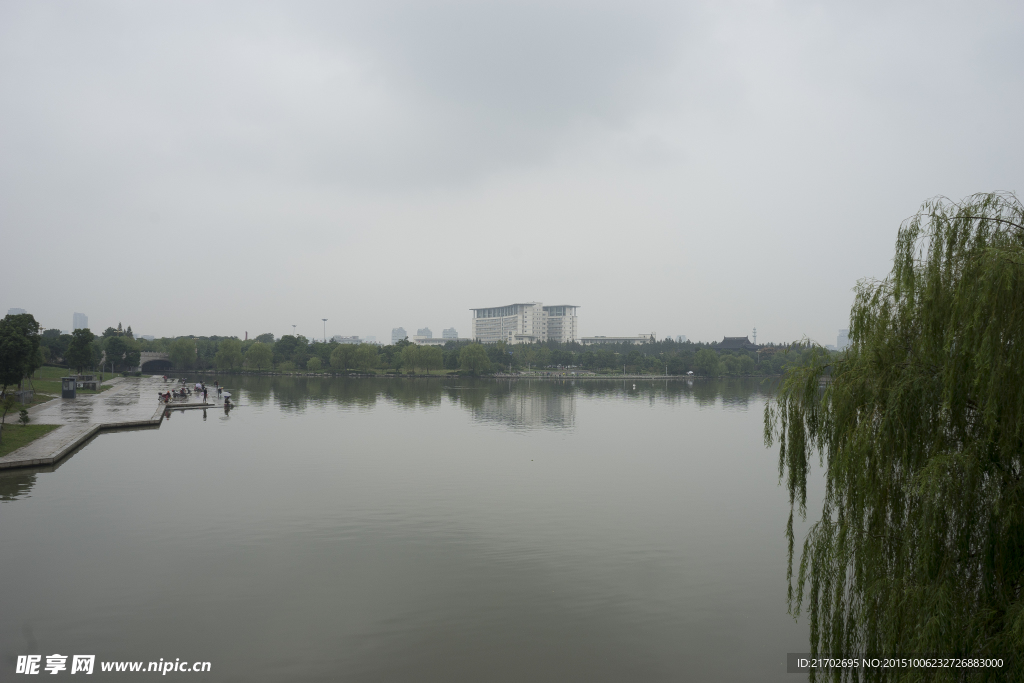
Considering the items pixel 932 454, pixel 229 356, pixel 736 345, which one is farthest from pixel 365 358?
pixel 932 454

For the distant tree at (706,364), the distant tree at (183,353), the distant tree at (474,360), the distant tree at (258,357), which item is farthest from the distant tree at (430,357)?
the distant tree at (706,364)

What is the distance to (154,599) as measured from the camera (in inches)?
480

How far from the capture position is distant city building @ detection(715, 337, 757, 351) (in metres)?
163

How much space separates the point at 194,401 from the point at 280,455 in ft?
92.0

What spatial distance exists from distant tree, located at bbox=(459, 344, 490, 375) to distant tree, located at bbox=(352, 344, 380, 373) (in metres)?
17.1

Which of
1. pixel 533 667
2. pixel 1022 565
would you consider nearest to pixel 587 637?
pixel 533 667

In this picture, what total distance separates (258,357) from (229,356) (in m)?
5.14

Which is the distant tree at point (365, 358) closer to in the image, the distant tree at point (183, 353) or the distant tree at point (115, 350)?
the distant tree at point (183, 353)

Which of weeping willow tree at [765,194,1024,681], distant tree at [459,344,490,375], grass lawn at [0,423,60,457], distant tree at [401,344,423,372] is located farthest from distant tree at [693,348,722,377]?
weeping willow tree at [765,194,1024,681]

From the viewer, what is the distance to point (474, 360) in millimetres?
117500

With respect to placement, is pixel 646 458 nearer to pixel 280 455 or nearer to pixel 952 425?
pixel 280 455

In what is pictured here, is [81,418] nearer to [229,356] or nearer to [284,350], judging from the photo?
[229,356]

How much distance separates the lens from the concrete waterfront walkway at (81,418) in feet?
80.0

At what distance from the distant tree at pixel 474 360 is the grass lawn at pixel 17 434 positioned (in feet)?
288
